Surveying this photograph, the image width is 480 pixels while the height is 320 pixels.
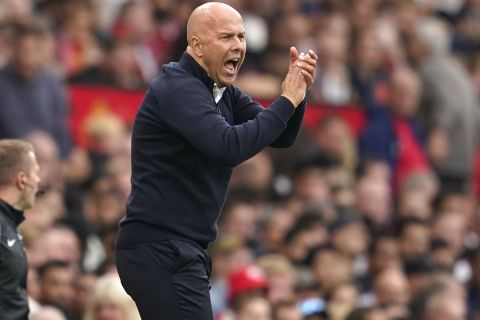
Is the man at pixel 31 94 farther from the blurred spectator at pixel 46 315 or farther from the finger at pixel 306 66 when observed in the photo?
the finger at pixel 306 66

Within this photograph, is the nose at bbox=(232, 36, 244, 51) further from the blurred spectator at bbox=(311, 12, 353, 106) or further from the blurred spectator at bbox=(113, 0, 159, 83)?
the blurred spectator at bbox=(311, 12, 353, 106)

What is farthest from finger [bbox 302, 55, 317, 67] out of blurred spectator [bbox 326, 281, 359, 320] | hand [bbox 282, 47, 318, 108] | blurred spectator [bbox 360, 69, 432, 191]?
blurred spectator [bbox 360, 69, 432, 191]

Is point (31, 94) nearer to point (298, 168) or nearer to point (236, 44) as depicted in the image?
point (298, 168)

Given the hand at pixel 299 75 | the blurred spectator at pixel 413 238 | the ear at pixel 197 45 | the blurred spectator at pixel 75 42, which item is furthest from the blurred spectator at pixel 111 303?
the blurred spectator at pixel 413 238

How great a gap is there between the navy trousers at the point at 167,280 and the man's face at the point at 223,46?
0.71m

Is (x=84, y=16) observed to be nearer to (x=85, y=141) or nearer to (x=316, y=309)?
(x=85, y=141)

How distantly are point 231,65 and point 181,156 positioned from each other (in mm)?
426

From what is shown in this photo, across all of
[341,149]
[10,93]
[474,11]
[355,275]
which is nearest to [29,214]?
[10,93]

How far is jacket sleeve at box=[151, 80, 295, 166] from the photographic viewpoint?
19.1 ft

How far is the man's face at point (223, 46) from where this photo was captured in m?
5.95

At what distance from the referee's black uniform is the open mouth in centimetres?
127

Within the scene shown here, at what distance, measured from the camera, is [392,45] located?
1496 cm

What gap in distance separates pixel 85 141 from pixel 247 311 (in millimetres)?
2957

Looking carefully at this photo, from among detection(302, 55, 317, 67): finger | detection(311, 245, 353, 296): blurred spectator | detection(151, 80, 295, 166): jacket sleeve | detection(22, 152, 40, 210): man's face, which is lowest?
Answer: detection(311, 245, 353, 296): blurred spectator
